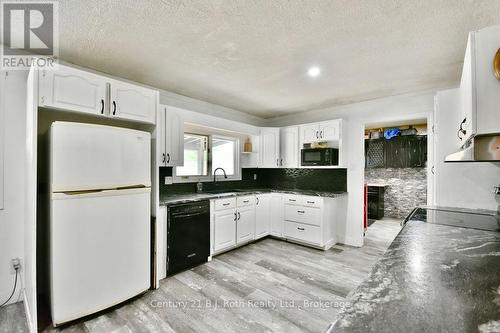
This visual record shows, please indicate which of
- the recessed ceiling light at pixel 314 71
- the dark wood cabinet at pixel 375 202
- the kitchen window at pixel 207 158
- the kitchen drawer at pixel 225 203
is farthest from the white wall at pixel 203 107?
the dark wood cabinet at pixel 375 202

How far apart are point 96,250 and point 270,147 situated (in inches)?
122

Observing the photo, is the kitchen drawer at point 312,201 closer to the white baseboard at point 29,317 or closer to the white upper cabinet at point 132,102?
the white upper cabinet at point 132,102

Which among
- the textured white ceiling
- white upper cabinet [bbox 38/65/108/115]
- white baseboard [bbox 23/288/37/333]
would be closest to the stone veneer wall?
the textured white ceiling

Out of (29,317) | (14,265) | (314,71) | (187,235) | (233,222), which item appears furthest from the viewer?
(233,222)

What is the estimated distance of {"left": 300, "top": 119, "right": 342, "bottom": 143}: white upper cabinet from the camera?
3.68 m

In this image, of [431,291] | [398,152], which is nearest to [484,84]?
[431,291]

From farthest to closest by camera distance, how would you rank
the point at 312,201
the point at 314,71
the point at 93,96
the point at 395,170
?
the point at 395,170
the point at 312,201
the point at 314,71
the point at 93,96

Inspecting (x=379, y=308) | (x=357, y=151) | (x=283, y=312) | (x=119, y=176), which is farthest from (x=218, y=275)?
(x=357, y=151)

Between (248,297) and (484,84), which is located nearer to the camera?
(484,84)

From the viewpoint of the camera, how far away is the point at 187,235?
281cm

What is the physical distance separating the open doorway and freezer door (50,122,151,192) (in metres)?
4.98

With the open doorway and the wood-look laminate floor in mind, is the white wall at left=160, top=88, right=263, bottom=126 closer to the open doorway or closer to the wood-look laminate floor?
the wood-look laminate floor

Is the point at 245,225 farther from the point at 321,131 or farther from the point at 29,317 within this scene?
the point at 29,317

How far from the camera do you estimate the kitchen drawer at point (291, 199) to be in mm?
3747
